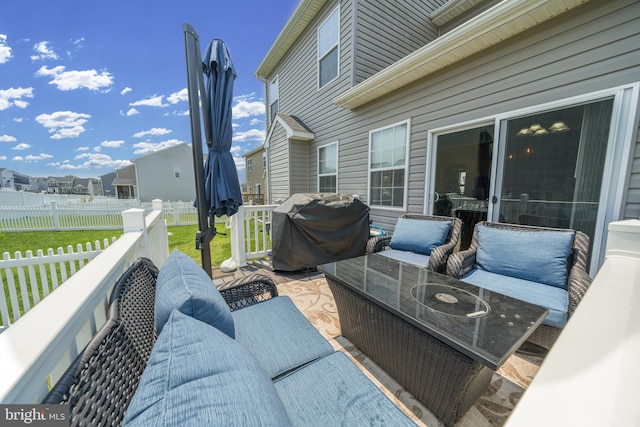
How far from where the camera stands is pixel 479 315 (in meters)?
1.37

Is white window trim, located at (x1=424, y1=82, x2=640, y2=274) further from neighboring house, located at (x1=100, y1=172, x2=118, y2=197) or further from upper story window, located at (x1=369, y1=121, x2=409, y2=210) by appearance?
neighboring house, located at (x1=100, y1=172, x2=118, y2=197)

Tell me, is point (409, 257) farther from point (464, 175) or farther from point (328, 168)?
point (328, 168)

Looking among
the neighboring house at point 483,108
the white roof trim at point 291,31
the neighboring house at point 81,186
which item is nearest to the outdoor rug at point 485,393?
A: the neighboring house at point 483,108

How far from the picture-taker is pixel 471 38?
2.79m

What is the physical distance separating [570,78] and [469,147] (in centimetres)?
112

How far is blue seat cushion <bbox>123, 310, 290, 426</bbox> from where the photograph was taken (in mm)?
442

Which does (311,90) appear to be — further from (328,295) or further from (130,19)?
(328,295)

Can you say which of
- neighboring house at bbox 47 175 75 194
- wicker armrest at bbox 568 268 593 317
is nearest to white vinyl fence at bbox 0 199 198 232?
wicker armrest at bbox 568 268 593 317

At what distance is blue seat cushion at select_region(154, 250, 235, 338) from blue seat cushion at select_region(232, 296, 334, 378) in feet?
1.19

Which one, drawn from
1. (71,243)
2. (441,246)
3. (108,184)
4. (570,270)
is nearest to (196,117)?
(441,246)

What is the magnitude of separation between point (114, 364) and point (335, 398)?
84 cm

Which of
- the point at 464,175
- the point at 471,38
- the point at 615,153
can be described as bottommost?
the point at 464,175

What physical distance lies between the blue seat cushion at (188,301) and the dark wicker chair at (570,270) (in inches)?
84.9

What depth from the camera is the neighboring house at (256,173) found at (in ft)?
52.2
